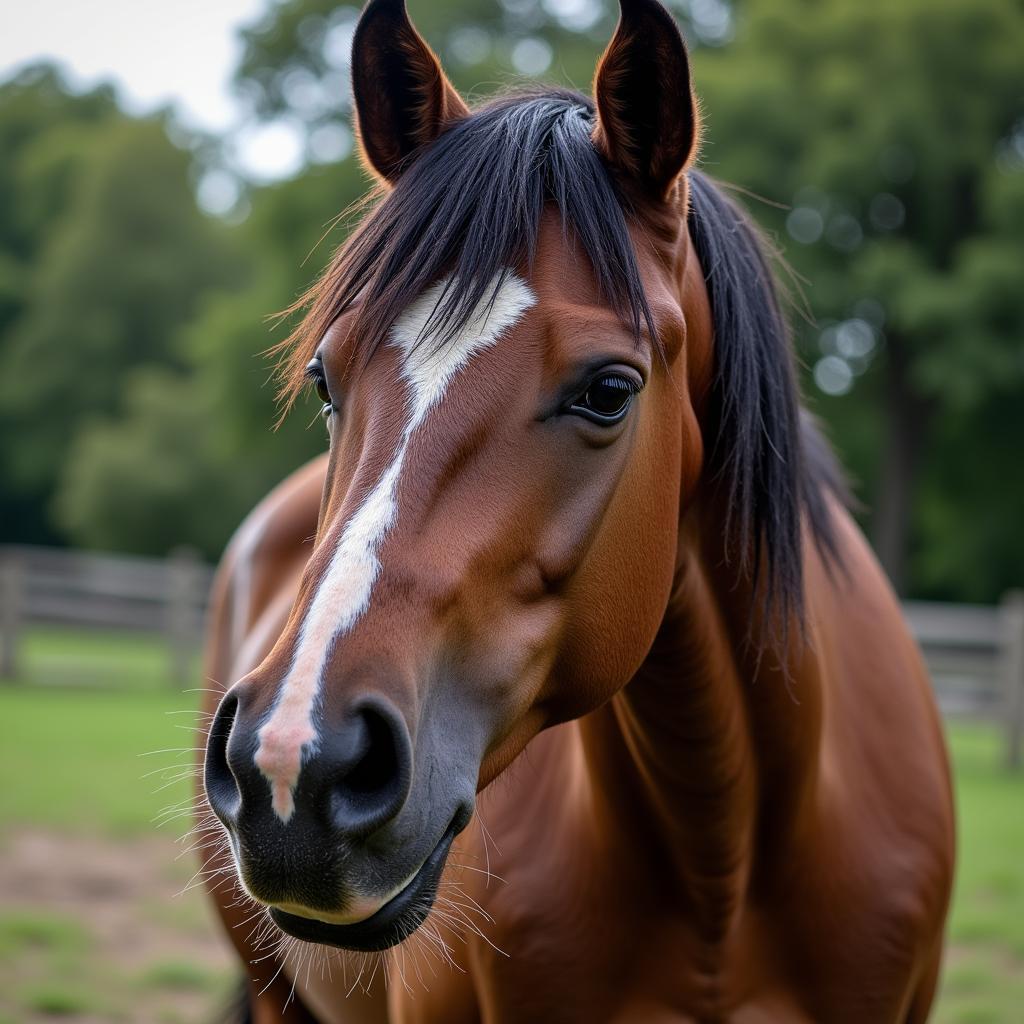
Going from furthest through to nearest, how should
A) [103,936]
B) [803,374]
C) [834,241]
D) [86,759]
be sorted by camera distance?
[834,241], [803,374], [86,759], [103,936]

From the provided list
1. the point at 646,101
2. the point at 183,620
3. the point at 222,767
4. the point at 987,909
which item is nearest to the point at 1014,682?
the point at 987,909

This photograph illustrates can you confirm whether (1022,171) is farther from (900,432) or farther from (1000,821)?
(1000,821)

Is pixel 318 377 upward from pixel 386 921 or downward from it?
upward

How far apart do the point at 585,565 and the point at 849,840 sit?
3.06ft

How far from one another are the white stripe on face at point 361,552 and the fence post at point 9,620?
14474 mm

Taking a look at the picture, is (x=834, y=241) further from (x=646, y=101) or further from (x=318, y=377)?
(x=318, y=377)

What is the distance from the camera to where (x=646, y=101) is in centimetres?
180

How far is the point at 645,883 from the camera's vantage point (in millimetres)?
2074

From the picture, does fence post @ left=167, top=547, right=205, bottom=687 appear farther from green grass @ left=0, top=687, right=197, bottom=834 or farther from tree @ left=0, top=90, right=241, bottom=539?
tree @ left=0, top=90, right=241, bottom=539

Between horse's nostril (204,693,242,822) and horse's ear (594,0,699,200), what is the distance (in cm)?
105

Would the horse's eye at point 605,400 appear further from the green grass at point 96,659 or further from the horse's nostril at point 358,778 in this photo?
the green grass at point 96,659

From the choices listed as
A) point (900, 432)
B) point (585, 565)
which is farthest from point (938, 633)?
point (585, 565)

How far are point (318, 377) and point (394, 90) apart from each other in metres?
0.55

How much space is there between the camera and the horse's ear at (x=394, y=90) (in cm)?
190
